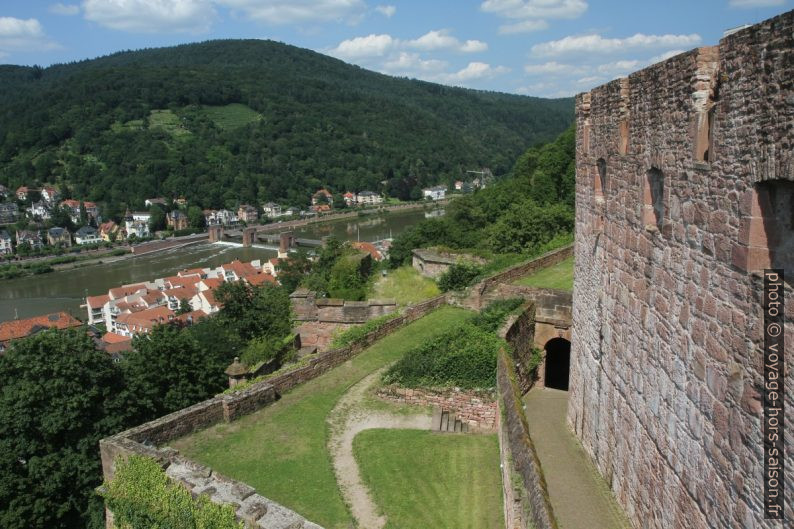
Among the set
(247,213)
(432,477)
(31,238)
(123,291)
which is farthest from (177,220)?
(432,477)

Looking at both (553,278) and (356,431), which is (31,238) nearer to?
(553,278)

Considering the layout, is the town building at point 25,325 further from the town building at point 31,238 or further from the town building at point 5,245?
the town building at point 31,238

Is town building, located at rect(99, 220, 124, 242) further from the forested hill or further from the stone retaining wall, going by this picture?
the stone retaining wall

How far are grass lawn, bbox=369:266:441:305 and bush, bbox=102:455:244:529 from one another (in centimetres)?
1820

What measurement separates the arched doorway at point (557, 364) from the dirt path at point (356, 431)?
5102 millimetres

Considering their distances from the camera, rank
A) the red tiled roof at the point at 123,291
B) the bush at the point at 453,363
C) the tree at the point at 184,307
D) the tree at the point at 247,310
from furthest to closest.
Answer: the red tiled roof at the point at 123,291, the tree at the point at 184,307, the tree at the point at 247,310, the bush at the point at 453,363

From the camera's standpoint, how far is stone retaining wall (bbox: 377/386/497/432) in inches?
528

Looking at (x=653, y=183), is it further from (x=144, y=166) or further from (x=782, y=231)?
(x=144, y=166)

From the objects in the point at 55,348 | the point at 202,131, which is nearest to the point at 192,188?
the point at 202,131

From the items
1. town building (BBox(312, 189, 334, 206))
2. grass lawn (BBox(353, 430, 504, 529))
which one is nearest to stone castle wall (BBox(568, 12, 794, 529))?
grass lawn (BBox(353, 430, 504, 529))

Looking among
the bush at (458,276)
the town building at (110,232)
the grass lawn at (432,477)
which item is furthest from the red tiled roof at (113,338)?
the town building at (110,232)

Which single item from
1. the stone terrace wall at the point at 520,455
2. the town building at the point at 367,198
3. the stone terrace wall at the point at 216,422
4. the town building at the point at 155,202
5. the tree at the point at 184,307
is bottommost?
the tree at the point at 184,307

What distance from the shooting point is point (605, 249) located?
912 cm

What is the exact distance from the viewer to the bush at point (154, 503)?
357 inches
